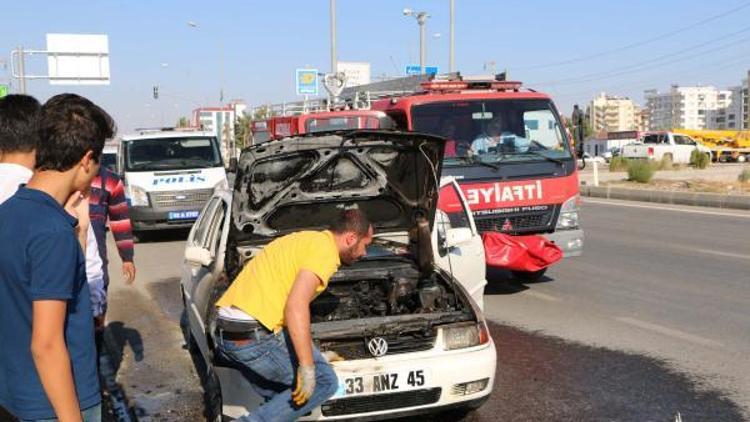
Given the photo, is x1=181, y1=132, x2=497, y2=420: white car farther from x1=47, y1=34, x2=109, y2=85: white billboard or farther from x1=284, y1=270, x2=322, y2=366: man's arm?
Result: x1=47, y1=34, x2=109, y2=85: white billboard

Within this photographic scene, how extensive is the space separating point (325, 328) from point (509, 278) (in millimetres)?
5757

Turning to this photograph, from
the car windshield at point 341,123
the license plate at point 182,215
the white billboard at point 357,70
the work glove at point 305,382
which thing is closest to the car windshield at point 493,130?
the car windshield at point 341,123

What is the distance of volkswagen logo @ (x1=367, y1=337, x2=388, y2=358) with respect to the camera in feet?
14.5

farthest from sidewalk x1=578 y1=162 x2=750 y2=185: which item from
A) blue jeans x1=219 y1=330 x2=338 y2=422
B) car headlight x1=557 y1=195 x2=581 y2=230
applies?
blue jeans x1=219 y1=330 x2=338 y2=422

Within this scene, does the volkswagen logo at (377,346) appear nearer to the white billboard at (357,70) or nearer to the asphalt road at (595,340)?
the asphalt road at (595,340)

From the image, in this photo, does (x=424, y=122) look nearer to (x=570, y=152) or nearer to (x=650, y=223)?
(x=570, y=152)

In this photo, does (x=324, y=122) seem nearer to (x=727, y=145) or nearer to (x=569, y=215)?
(x=569, y=215)

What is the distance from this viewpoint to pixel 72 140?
237 cm

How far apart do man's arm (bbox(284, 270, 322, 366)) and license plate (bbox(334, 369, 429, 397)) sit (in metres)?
0.93

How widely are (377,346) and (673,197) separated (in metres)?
18.6

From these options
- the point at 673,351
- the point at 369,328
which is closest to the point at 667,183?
the point at 673,351

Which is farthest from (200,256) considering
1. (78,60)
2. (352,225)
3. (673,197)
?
(78,60)

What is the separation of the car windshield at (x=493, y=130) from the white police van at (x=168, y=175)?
5957mm

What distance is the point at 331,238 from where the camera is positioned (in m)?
3.64
